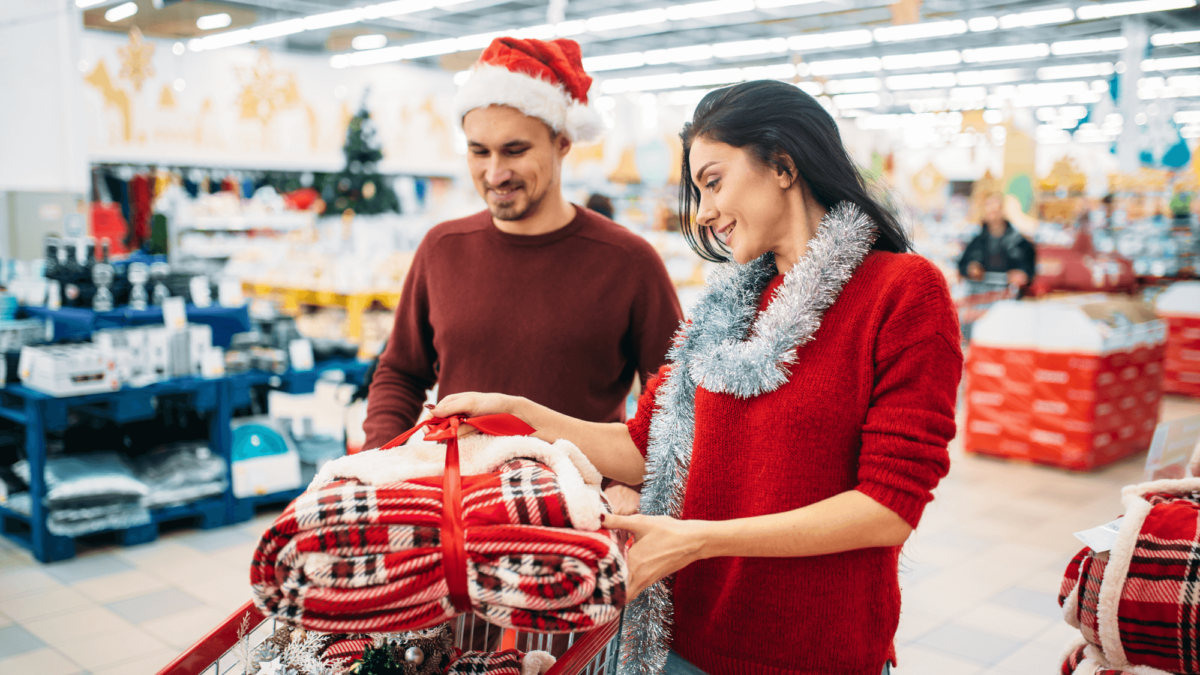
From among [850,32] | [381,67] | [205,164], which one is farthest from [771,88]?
[381,67]

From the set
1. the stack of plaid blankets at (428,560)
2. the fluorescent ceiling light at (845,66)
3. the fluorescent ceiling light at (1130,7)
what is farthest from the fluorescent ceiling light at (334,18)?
the stack of plaid blankets at (428,560)

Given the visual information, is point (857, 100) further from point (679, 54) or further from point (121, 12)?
point (121, 12)

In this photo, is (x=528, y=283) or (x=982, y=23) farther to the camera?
(x=982, y=23)

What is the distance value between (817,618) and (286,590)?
71 cm

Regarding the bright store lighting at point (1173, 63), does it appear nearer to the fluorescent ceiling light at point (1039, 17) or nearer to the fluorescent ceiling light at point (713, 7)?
the fluorescent ceiling light at point (1039, 17)

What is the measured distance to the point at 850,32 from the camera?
42.2ft

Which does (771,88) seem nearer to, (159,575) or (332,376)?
(159,575)

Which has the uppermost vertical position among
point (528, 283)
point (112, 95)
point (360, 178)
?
point (112, 95)

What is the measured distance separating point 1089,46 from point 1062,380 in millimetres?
12089

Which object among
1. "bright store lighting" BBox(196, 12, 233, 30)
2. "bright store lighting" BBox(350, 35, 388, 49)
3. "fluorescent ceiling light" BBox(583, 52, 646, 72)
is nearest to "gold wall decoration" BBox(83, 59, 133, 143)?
"bright store lighting" BBox(196, 12, 233, 30)

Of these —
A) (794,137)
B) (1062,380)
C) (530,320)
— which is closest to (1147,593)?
(794,137)

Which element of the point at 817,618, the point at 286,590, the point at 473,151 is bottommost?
the point at 817,618

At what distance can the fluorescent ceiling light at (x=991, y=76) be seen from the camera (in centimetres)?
1803

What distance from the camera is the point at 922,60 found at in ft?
55.5
